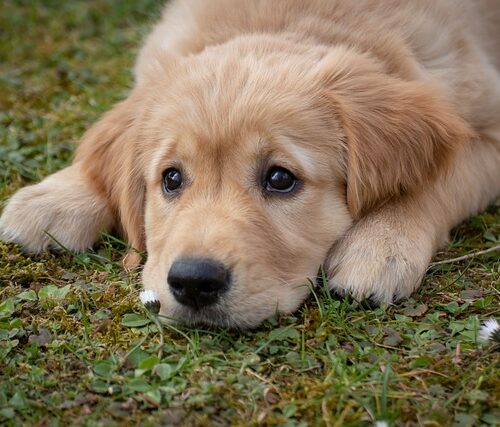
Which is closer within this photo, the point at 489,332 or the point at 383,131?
the point at 489,332

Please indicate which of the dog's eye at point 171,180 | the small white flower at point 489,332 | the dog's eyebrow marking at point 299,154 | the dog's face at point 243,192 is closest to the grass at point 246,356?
the small white flower at point 489,332

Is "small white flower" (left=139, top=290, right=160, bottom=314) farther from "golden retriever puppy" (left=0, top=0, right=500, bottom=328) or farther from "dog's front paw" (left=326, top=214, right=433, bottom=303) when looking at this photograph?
"dog's front paw" (left=326, top=214, right=433, bottom=303)

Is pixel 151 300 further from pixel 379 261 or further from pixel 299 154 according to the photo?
pixel 379 261

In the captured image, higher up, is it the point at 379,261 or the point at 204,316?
the point at 379,261

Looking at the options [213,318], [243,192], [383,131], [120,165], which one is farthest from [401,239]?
[120,165]

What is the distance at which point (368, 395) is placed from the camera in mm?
2975

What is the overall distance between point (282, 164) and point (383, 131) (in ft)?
1.67

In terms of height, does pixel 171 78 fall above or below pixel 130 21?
above

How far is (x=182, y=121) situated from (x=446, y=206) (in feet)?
4.51

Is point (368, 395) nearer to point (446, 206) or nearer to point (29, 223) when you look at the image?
point (446, 206)

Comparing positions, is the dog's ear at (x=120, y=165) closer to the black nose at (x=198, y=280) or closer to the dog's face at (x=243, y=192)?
the dog's face at (x=243, y=192)

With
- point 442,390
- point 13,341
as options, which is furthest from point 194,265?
point 442,390

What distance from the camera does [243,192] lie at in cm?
365

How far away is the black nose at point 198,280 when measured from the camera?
3.26 meters
